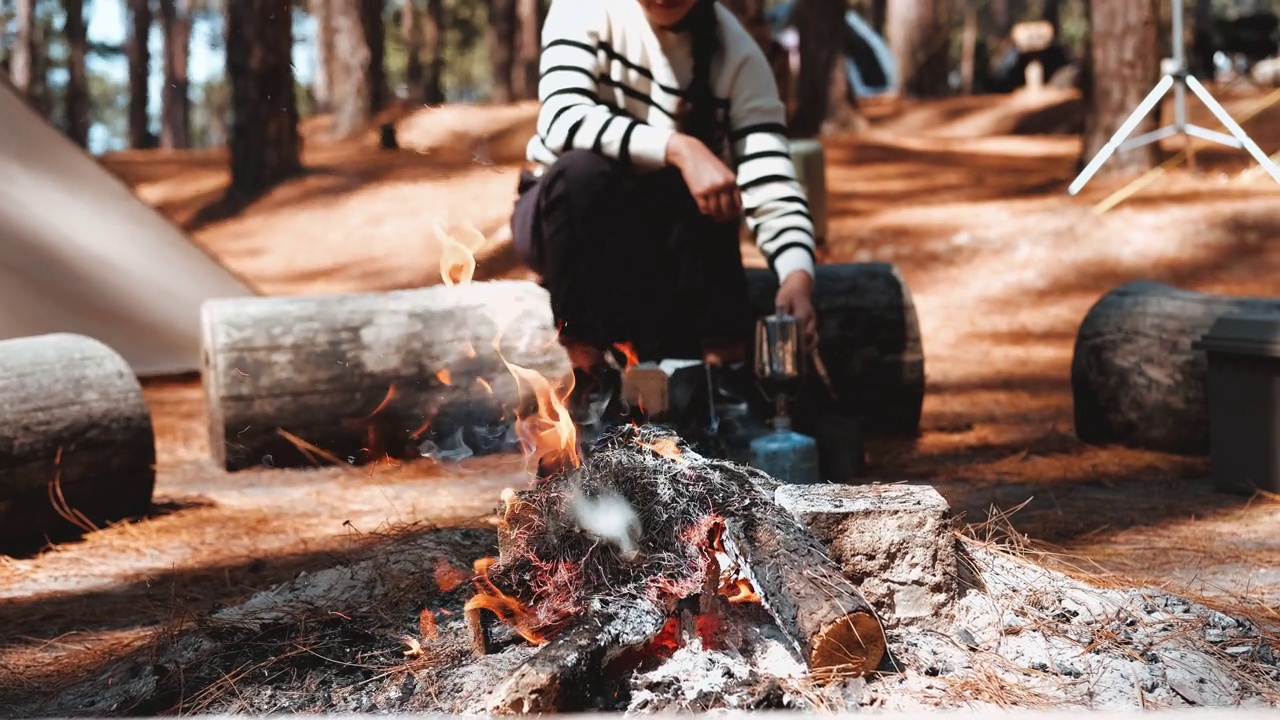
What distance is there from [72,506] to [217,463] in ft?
3.59

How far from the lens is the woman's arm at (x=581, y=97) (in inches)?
141

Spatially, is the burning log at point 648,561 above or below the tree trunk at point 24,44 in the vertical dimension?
below

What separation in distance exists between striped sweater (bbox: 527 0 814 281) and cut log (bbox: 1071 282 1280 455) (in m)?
1.58

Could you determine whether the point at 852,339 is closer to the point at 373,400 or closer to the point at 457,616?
the point at 373,400

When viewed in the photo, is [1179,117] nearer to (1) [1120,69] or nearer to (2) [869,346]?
(1) [1120,69]

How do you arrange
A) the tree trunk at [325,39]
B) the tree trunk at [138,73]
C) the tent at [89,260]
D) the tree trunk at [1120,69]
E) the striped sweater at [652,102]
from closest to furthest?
1. the striped sweater at [652,102]
2. the tent at [89,260]
3. the tree trunk at [138,73]
4. the tree trunk at [1120,69]
5. the tree trunk at [325,39]

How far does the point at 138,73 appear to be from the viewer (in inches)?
636

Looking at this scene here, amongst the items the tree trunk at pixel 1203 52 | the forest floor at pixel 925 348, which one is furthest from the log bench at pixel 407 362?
the tree trunk at pixel 1203 52

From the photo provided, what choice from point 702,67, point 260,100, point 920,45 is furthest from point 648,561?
point 920,45

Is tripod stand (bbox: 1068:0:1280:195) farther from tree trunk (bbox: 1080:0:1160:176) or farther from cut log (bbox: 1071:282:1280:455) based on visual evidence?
cut log (bbox: 1071:282:1280:455)

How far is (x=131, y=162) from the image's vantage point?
10.7m

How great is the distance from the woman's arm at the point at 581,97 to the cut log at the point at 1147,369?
2.12m

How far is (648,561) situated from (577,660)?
341 millimetres

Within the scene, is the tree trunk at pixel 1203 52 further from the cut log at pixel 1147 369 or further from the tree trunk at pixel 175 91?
the cut log at pixel 1147 369
